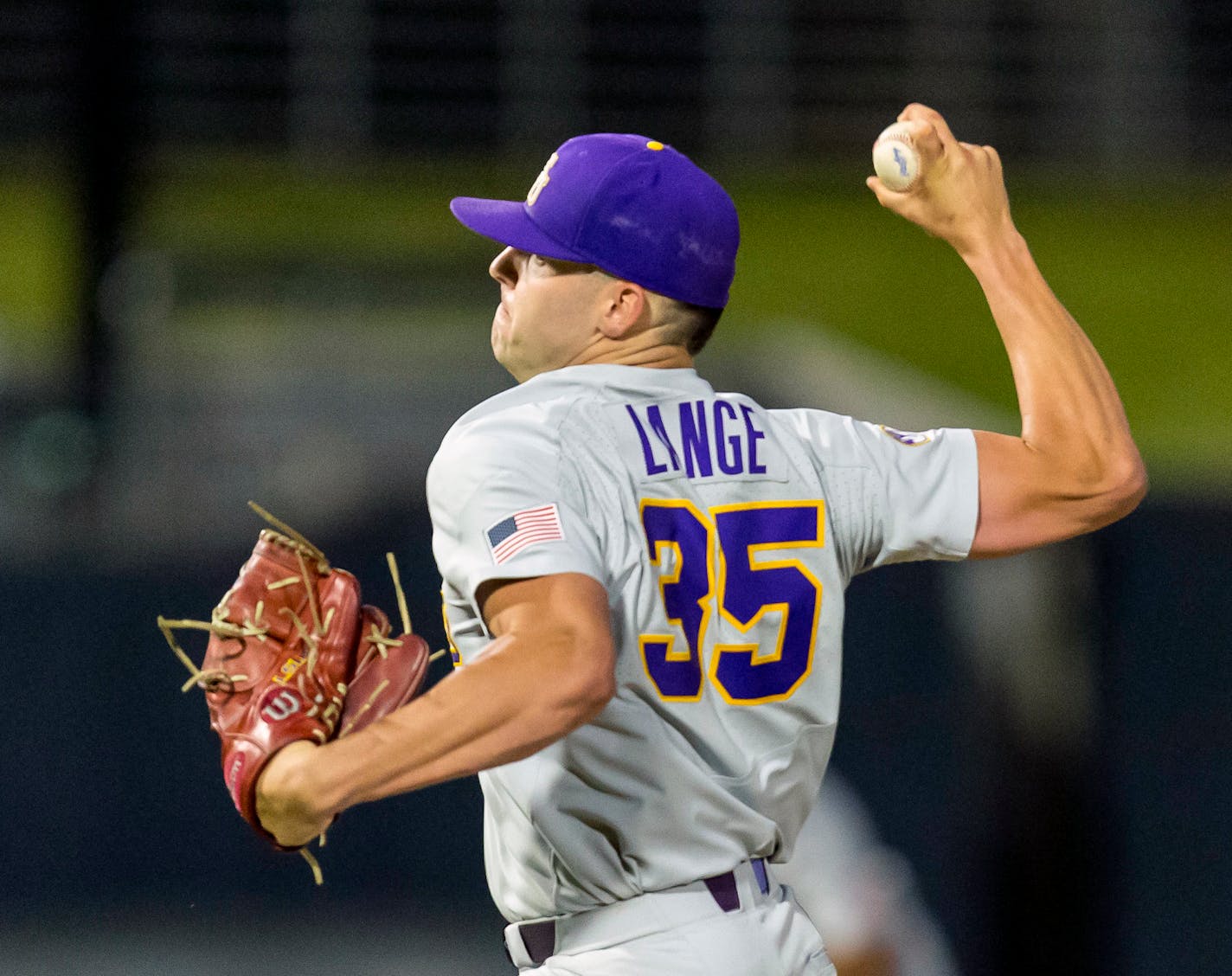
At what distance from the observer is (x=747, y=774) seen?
7.02 feet

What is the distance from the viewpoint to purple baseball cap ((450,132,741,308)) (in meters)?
2.17

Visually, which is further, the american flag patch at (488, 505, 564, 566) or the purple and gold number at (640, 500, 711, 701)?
the purple and gold number at (640, 500, 711, 701)

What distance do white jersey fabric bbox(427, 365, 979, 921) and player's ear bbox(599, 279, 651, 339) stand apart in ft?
0.18

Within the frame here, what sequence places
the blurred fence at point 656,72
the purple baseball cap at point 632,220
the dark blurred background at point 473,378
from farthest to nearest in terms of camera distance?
1. the blurred fence at point 656,72
2. the dark blurred background at point 473,378
3. the purple baseball cap at point 632,220

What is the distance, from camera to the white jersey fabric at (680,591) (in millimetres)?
2029

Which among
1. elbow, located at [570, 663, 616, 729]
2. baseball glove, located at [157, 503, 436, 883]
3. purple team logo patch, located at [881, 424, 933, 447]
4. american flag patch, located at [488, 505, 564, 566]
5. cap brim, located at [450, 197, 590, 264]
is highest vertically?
cap brim, located at [450, 197, 590, 264]

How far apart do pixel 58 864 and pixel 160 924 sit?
1.07ft

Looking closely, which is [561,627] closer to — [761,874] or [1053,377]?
[761,874]

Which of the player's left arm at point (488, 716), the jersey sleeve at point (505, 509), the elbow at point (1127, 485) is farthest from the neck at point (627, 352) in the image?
the elbow at point (1127, 485)

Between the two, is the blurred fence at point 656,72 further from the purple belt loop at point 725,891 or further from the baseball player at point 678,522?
the purple belt loop at point 725,891

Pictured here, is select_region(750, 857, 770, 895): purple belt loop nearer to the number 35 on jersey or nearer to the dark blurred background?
the number 35 on jersey

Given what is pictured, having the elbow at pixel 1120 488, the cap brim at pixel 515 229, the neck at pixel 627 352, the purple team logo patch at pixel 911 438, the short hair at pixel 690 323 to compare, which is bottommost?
the elbow at pixel 1120 488

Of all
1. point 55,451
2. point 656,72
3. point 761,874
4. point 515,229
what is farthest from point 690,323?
point 656,72

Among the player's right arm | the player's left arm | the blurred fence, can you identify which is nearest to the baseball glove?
the player's left arm
